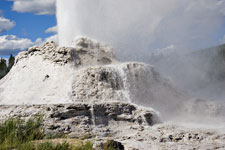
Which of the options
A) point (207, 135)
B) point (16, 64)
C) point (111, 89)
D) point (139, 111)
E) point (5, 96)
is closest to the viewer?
point (207, 135)

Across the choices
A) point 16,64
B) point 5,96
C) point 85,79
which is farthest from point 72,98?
point 16,64

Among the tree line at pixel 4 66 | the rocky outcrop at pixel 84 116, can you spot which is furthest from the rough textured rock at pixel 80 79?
the tree line at pixel 4 66

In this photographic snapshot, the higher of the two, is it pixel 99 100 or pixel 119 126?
pixel 99 100

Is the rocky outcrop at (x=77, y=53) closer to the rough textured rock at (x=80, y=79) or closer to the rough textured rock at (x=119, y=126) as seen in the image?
the rough textured rock at (x=80, y=79)

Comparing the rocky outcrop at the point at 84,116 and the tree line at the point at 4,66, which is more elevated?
the tree line at the point at 4,66

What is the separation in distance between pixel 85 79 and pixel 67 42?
5.00 meters

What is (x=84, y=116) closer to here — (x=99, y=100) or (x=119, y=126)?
(x=119, y=126)

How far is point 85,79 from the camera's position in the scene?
13.2m

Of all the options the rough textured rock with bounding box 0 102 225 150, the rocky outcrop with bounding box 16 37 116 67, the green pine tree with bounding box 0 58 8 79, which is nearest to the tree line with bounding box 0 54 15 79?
the green pine tree with bounding box 0 58 8 79

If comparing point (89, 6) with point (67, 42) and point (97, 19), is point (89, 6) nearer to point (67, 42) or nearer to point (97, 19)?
point (97, 19)

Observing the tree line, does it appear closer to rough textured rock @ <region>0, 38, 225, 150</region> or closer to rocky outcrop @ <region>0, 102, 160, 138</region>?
rough textured rock @ <region>0, 38, 225, 150</region>

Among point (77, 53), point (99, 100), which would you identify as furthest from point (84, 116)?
point (77, 53)

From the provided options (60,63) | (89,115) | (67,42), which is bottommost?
A: (89,115)

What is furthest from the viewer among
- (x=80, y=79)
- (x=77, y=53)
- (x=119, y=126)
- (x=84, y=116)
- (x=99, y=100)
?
(x=77, y=53)
